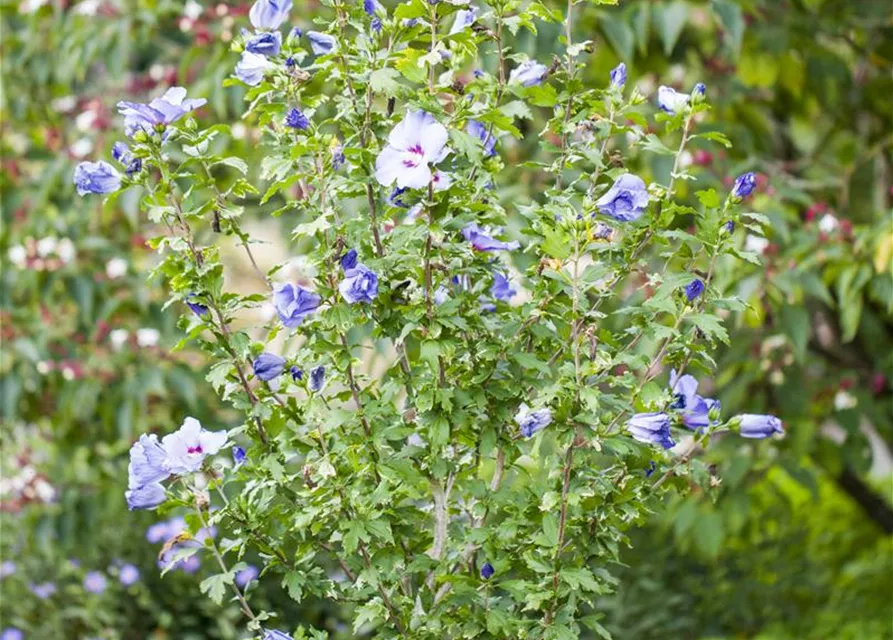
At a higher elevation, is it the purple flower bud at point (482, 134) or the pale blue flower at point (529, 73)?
the pale blue flower at point (529, 73)

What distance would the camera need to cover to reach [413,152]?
61.2 inches

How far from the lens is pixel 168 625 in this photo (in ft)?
12.3

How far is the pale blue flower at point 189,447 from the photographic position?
1661mm

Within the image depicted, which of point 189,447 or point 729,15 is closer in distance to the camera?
point 189,447

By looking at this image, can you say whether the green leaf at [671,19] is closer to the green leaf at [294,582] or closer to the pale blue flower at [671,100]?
the pale blue flower at [671,100]

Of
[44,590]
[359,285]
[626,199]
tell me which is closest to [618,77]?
[626,199]

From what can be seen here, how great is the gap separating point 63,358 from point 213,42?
3.19 feet

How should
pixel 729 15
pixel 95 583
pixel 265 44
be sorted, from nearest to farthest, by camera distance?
pixel 265 44 < pixel 729 15 < pixel 95 583

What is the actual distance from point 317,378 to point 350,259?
170mm

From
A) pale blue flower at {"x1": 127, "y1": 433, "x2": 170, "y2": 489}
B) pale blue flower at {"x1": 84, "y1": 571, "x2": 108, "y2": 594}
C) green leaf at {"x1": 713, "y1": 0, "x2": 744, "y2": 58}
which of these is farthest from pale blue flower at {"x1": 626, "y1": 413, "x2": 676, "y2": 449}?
pale blue flower at {"x1": 84, "y1": 571, "x2": 108, "y2": 594}

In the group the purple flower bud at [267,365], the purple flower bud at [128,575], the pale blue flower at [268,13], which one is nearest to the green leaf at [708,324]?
the purple flower bud at [267,365]

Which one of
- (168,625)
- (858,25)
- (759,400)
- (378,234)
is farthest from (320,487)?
(858,25)

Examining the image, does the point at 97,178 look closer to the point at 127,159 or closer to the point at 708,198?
the point at 127,159

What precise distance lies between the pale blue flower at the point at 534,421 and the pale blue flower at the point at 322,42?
52 centimetres
